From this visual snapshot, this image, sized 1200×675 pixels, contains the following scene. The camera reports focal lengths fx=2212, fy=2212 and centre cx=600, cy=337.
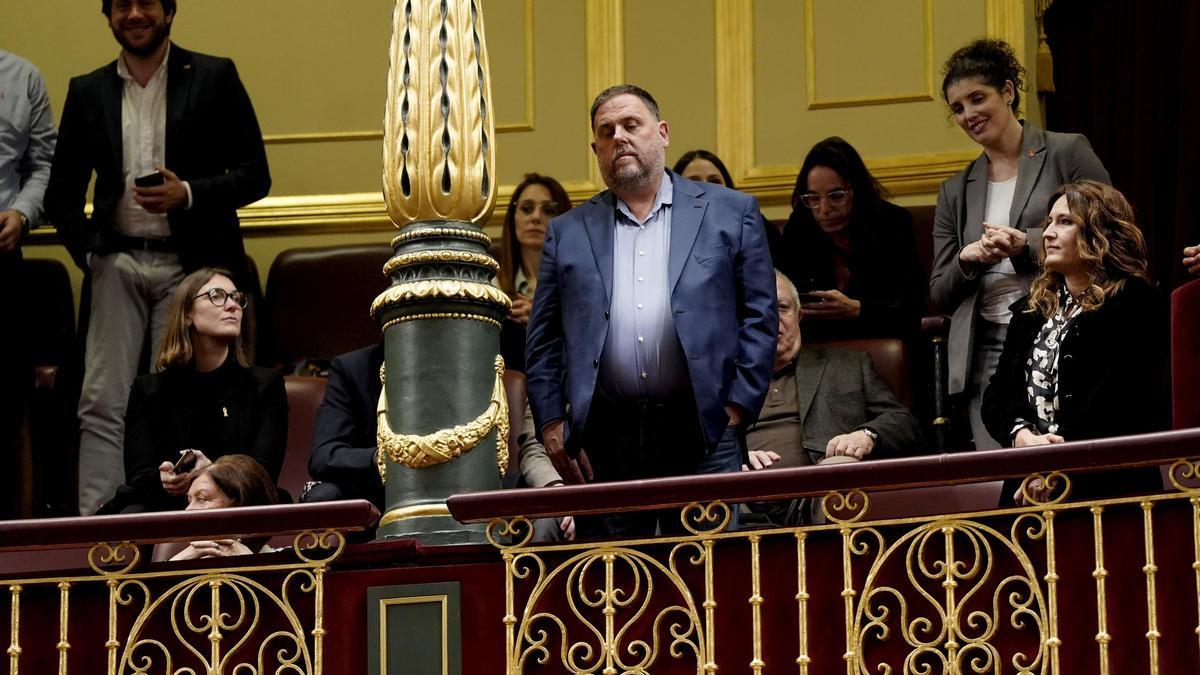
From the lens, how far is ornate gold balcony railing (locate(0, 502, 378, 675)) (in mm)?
4711

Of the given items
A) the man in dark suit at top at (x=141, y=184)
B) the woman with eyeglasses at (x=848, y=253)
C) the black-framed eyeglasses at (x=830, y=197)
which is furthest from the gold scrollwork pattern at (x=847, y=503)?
the man in dark suit at top at (x=141, y=184)

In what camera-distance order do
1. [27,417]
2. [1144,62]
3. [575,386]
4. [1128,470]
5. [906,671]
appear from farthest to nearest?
[1144,62] < [27,417] < [575,386] < [1128,470] < [906,671]

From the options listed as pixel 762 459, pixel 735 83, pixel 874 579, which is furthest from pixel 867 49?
pixel 874 579

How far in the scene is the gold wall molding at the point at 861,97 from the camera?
826cm

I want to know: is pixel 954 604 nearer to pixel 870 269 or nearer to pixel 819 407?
pixel 819 407

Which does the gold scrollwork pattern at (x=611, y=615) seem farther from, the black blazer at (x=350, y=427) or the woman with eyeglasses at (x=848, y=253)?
the woman with eyeglasses at (x=848, y=253)

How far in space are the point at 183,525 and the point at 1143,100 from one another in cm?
451

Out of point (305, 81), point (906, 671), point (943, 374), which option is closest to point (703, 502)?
point (906, 671)

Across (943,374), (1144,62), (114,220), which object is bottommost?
(943,374)

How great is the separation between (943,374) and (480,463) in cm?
206

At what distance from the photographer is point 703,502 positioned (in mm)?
4637

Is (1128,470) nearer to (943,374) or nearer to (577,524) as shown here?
(577,524)

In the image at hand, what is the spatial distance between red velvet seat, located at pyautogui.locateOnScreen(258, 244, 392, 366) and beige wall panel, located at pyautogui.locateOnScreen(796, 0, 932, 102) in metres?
1.82

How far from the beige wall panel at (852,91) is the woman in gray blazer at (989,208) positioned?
1.72 metres
